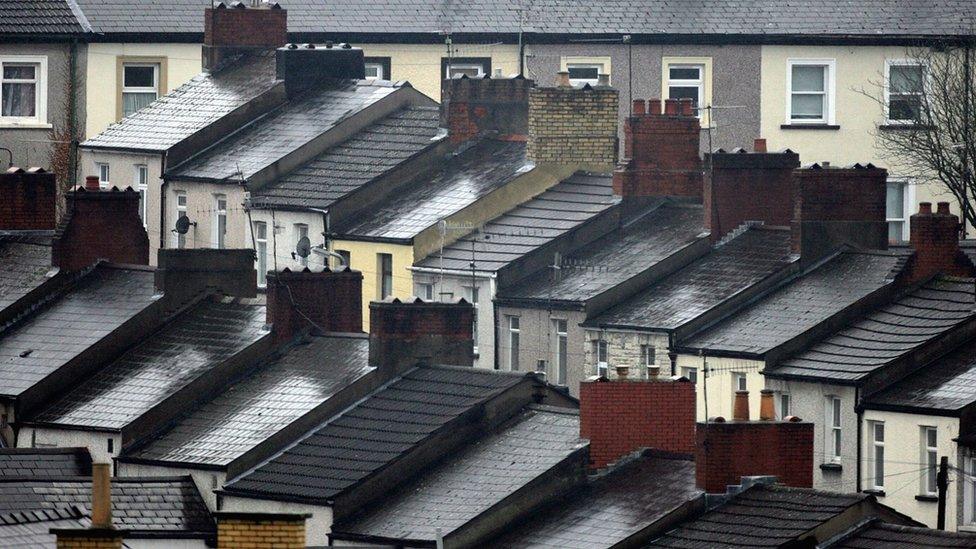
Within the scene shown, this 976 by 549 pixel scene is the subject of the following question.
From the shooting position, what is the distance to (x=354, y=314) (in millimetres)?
60156

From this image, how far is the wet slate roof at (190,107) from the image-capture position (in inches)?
3024

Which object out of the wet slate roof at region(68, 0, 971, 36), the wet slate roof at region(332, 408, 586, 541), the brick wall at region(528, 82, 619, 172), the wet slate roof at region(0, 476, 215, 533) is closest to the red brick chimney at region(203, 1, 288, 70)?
the wet slate roof at region(68, 0, 971, 36)

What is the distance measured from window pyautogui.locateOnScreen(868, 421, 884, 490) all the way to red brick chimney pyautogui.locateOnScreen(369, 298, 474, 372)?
6.78 metres

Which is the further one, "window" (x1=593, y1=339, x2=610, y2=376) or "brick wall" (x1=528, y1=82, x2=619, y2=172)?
"brick wall" (x1=528, y1=82, x2=619, y2=172)

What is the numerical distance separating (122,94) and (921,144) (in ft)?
60.2

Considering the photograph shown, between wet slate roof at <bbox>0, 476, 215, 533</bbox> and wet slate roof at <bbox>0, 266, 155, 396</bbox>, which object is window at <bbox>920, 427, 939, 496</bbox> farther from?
wet slate roof at <bbox>0, 266, 155, 396</bbox>

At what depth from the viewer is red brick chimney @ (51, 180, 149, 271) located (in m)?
63.9

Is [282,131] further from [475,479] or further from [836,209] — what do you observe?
[475,479]

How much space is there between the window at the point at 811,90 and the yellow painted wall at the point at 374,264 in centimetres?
1862

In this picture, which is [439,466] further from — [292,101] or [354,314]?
[292,101]

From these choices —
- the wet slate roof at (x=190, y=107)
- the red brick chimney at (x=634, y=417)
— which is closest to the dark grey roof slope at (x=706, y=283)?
the red brick chimney at (x=634, y=417)

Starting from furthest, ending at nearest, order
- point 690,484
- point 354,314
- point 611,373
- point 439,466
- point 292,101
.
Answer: point 292,101, point 611,373, point 354,314, point 439,466, point 690,484

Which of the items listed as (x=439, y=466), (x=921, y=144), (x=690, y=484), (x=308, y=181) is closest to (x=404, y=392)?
(x=439, y=466)

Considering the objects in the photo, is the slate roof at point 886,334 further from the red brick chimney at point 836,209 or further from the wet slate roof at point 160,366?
the wet slate roof at point 160,366
